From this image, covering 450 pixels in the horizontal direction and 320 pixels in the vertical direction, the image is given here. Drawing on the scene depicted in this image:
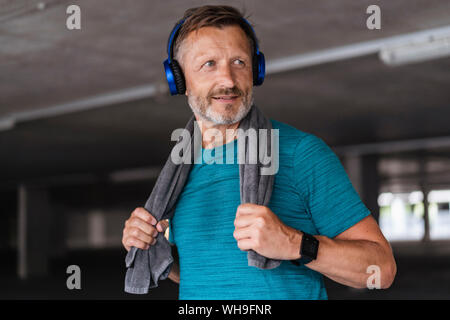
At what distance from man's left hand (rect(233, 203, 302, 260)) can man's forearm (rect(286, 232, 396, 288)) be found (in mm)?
78

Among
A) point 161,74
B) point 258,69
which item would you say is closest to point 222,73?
point 258,69

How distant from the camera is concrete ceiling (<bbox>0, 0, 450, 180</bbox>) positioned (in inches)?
207

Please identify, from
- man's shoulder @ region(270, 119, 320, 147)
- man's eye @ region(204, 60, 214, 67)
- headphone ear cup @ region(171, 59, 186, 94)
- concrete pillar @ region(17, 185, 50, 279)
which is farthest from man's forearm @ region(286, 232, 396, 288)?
concrete pillar @ region(17, 185, 50, 279)

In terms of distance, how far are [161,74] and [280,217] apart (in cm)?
624

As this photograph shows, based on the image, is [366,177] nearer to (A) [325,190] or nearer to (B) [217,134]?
(B) [217,134]

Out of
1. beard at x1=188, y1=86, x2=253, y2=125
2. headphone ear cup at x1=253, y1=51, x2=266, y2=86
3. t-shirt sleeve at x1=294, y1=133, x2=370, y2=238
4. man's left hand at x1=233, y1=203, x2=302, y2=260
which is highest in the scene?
headphone ear cup at x1=253, y1=51, x2=266, y2=86

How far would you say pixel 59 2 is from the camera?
4.93 metres

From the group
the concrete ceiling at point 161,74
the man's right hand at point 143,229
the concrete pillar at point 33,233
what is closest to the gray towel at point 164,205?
the man's right hand at point 143,229

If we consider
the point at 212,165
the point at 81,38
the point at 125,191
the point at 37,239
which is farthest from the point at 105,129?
the point at 125,191

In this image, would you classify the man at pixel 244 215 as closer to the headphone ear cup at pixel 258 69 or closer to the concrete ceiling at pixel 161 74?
the headphone ear cup at pixel 258 69

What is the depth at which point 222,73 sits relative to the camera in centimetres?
173

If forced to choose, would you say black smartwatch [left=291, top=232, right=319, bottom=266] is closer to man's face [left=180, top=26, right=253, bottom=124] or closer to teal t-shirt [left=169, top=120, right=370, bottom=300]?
teal t-shirt [left=169, top=120, right=370, bottom=300]

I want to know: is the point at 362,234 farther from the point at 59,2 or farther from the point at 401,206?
the point at 401,206

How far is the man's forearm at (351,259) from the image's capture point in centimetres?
144
